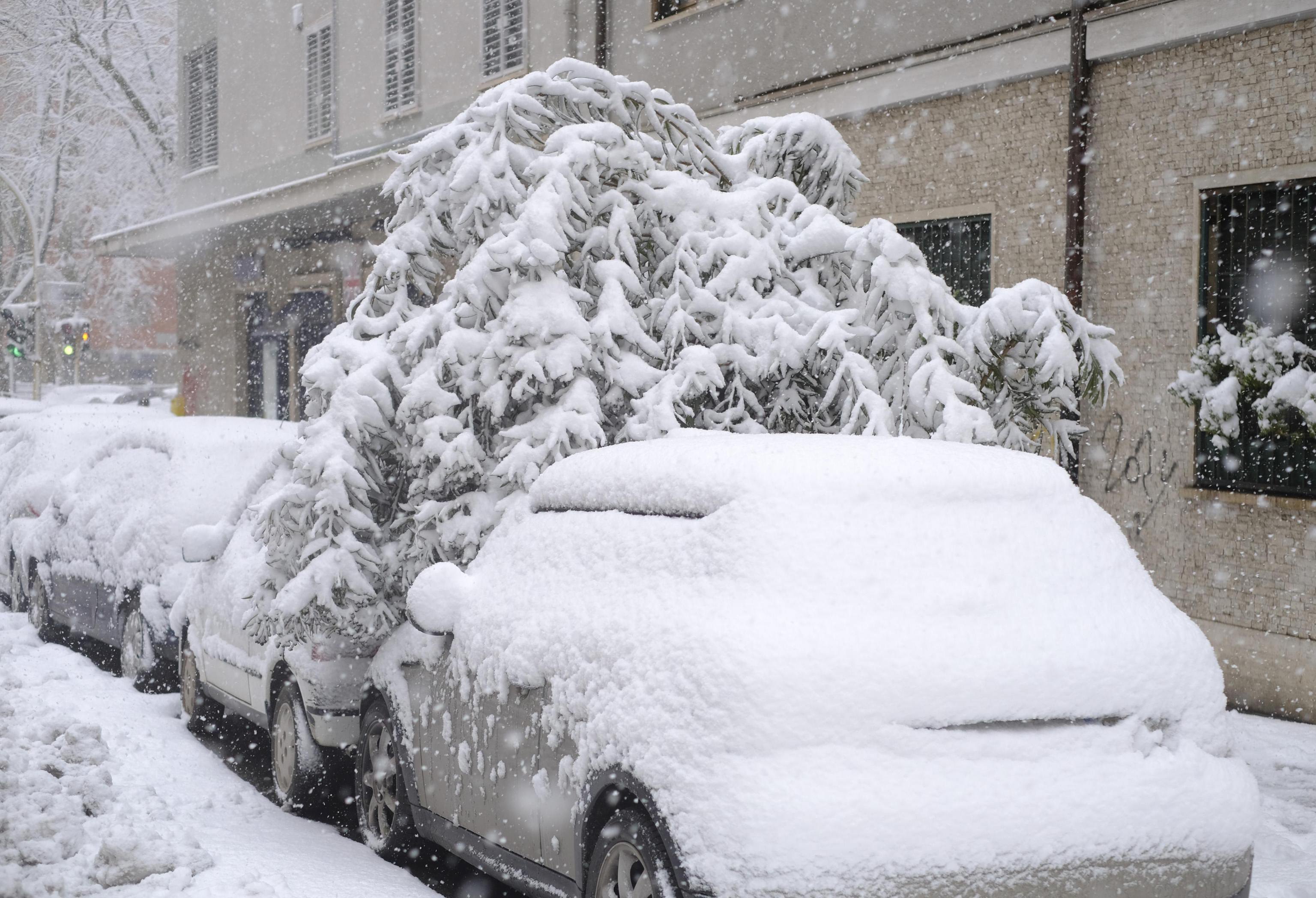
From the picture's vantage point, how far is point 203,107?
29344 mm

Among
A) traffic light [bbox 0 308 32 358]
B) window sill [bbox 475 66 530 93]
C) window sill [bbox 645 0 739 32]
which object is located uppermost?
window sill [bbox 475 66 530 93]

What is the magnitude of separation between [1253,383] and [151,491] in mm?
7603

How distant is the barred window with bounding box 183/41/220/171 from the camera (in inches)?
1122

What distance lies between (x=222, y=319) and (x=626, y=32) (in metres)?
16.1

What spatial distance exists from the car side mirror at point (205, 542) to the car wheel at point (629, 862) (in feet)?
15.9

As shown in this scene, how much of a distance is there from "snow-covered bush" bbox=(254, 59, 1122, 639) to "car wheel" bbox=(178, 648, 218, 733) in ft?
6.52

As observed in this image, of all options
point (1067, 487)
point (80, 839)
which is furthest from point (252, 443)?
point (1067, 487)

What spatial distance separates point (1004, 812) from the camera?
3428 millimetres

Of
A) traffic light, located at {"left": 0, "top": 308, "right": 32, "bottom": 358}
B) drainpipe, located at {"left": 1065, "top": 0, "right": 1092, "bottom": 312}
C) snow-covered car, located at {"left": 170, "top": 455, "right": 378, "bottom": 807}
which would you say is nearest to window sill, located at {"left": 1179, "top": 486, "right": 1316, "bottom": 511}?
drainpipe, located at {"left": 1065, "top": 0, "right": 1092, "bottom": 312}

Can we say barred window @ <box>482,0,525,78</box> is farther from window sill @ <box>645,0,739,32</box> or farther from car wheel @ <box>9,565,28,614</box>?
car wheel @ <box>9,565,28,614</box>

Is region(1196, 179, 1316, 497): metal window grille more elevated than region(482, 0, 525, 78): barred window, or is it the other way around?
region(482, 0, 525, 78): barred window

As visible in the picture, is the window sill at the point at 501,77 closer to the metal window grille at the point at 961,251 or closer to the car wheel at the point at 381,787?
the metal window grille at the point at 961,251

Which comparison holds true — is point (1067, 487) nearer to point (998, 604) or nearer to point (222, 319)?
point (998, 604)

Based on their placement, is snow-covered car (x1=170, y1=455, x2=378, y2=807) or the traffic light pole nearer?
snow-covered car (x1=170, y1=455, x2=378, y2=807)
